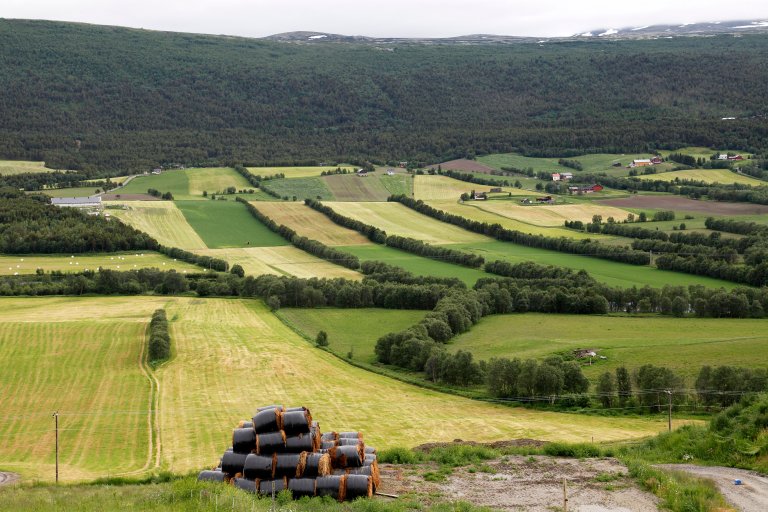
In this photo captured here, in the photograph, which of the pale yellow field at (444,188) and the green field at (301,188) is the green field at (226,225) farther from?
the pale yellow field at (444,188)

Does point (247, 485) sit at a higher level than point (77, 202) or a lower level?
lower

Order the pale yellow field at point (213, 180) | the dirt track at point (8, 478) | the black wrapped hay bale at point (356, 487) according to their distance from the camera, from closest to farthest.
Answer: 1. the black wrapped hay bale at point (356, 487)
2. the dirt track at point (8, 478)
3. the pale yellow field at point (213, 180)

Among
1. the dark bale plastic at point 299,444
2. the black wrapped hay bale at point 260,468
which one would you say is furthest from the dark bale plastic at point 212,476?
the dark bale plastic at point 299,444

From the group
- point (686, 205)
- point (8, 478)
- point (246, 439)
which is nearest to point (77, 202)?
point (686, 205)

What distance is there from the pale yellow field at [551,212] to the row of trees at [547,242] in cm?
565

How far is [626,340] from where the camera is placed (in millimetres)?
62969

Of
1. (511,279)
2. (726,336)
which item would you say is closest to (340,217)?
(511,279)

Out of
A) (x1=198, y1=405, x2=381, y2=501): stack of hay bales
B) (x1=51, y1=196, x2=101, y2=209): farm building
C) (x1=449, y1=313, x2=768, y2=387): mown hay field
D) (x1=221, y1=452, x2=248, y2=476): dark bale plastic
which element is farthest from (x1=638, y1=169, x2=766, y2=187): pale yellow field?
(x1=221, y1=452, x2=248, y2=476): dark bale plastic

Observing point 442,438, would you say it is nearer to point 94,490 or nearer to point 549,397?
point 549,397

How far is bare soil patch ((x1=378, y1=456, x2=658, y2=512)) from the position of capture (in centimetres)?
Result: 2728

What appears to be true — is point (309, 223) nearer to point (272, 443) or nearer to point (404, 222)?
point (404, 222)

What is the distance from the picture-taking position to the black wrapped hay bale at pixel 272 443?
1159 inches

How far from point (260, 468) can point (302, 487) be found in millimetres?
1394

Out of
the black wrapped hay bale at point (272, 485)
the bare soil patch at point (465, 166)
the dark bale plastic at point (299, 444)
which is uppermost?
the bare soil patch at point (465, 166)
